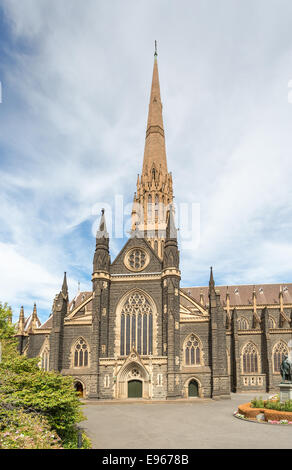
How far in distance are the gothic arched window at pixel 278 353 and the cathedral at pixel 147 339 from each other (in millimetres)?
113

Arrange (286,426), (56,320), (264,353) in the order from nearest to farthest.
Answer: (286,426)
(56,320)
(264,353)

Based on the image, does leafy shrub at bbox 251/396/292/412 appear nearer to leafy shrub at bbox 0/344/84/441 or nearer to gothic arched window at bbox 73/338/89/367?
leafy shrub at bbox 0/344/84/441

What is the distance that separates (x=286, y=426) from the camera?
56.9ft

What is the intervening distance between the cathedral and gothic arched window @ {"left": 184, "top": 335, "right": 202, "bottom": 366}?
0.09 m

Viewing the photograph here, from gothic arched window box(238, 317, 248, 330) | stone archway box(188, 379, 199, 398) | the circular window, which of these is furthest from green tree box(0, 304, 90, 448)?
gothic arched window box(238, 317, 248, 330)

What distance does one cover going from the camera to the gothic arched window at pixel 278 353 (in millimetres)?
41500

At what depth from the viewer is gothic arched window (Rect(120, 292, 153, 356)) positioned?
34344 millimetres

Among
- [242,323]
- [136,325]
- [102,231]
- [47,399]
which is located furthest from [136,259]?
[47,399]

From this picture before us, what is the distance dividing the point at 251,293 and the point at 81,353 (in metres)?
28.5

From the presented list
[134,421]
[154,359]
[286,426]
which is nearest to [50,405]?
[134,421]

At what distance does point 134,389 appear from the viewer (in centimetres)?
3269
